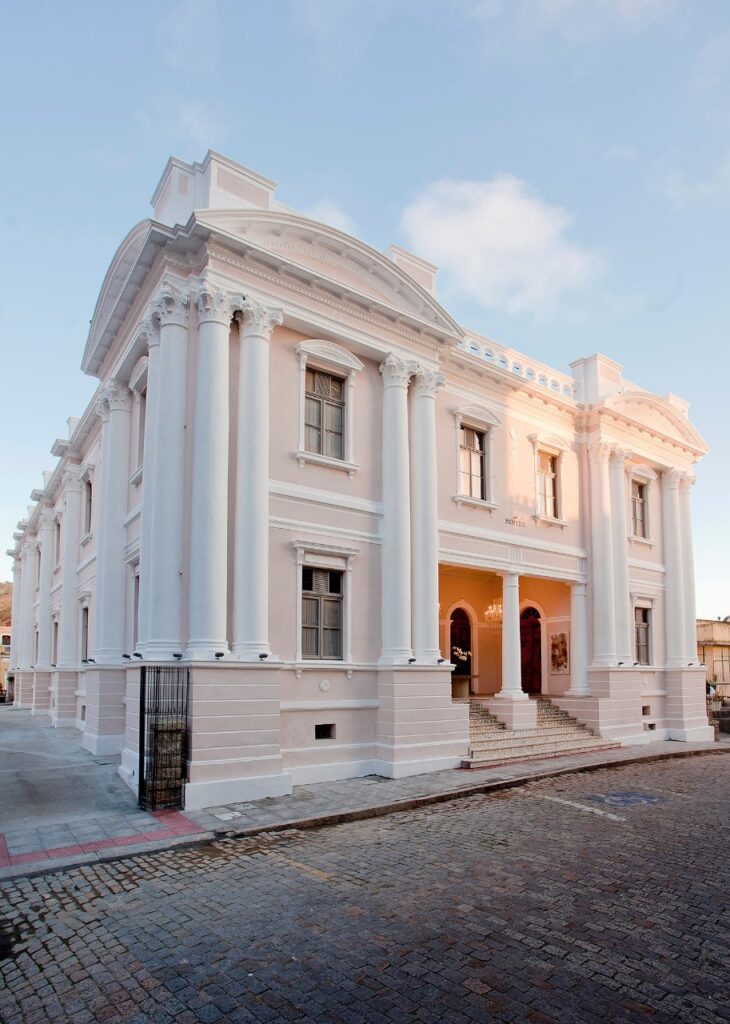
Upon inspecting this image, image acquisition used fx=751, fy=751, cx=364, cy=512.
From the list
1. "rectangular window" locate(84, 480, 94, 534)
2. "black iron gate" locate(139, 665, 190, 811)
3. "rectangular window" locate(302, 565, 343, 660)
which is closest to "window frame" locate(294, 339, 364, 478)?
"rectangular window" locate(302, 565, 343, 660)

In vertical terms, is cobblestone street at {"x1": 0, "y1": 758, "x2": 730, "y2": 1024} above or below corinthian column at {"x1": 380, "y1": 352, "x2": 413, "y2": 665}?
below

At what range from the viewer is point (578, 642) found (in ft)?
61.1

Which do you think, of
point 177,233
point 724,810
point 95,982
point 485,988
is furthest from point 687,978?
point 177,233

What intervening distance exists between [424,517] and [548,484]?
5.69 m

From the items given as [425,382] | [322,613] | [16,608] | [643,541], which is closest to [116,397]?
[425,382]

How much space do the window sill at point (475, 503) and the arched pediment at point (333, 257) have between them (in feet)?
10.9

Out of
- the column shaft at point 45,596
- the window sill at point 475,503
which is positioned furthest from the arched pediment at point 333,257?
the column shaft at point 45,596

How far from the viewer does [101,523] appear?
15.1 meters

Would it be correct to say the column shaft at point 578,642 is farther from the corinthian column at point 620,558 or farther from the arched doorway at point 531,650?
the arched doorway at point 531,650

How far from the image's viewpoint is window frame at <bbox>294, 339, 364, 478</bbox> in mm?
13000

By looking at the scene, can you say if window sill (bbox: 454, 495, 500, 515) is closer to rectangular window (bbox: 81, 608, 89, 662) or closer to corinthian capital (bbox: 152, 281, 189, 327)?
corinthian capital (bbox: 152, 281, 189, 327)

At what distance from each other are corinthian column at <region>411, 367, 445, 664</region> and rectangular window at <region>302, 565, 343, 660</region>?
1.54 m

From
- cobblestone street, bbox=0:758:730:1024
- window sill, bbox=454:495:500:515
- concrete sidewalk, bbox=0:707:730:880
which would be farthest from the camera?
window sill, bbox=454:495:500:515

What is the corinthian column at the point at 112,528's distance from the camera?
1479 cm
